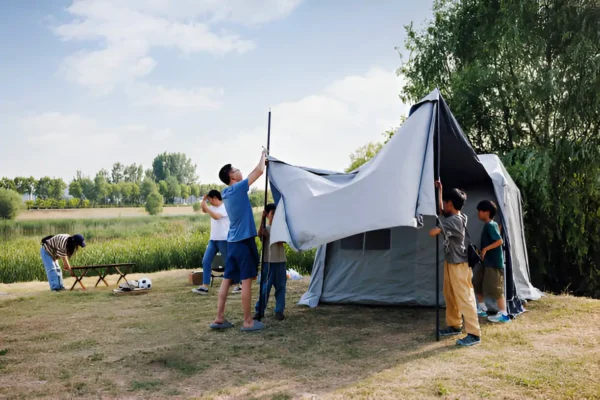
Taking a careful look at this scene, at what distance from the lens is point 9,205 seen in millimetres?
26469

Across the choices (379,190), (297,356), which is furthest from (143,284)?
(379,190)

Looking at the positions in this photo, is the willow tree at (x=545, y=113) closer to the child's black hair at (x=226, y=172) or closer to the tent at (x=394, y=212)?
the tent at (x=394, y=212)

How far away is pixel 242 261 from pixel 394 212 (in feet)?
5.03

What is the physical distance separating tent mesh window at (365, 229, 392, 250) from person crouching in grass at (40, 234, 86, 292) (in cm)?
446

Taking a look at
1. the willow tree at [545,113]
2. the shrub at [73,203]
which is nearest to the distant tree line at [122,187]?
the shrub at [73,203]

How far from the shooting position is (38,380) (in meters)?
3.70

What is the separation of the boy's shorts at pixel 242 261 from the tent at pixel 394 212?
32 centimetres

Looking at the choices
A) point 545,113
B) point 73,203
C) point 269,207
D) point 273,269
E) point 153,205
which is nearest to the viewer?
point 273,269

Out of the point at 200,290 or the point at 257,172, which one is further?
the point at 200,290

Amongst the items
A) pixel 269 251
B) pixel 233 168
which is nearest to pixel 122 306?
pixel 269 251

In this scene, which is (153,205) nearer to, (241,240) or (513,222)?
(513,222)

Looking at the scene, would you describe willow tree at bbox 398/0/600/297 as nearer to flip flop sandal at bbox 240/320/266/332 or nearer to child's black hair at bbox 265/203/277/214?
child's black hair at bbox 265/203/277/214

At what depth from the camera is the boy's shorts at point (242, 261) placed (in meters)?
4.84

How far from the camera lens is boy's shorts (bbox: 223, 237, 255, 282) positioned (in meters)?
4.84
